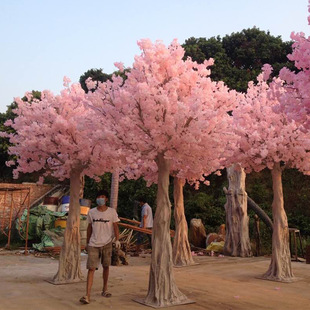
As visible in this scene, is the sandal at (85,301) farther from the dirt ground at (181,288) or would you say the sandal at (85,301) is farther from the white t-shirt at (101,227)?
the white t-shirt at (101,227)

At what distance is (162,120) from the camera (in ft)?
24.3

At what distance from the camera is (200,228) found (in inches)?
672

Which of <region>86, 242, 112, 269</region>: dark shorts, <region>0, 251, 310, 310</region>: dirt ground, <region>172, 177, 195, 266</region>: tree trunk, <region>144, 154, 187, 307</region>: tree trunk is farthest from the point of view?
<region>172, 177, 195, 266</region>: tree trunk

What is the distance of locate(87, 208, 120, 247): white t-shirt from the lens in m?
7.28

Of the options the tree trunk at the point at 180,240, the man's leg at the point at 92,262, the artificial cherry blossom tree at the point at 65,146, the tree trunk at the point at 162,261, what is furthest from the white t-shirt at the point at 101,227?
the tree trunk at the point at 180,240

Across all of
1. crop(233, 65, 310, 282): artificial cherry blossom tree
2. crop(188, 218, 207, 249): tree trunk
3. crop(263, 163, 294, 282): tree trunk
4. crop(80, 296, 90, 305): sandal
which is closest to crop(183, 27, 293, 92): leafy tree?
crop(188, 218, 207, 249): tree trunk

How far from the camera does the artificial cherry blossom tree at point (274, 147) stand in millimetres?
9914

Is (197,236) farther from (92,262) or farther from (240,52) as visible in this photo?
(240,52)

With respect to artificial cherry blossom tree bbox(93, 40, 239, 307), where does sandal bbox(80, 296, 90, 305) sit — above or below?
below

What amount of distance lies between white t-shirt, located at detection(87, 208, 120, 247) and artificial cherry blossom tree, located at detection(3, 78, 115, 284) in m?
1.81

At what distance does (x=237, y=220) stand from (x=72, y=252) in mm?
7653

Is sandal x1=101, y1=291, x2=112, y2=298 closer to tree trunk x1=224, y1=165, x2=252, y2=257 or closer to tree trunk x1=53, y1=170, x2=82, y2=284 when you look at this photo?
tree trunk x1=53, y1=170, x2=82, y2=284

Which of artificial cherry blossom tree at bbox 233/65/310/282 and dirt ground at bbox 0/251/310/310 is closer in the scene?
dirt ground at bbox 0/251/310/310

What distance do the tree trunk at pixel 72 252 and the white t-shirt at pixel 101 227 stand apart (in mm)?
2129
